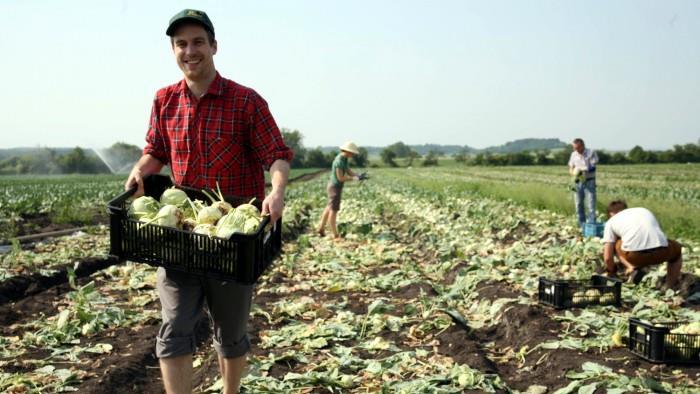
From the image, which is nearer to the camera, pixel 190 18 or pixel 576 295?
pixel 190 18

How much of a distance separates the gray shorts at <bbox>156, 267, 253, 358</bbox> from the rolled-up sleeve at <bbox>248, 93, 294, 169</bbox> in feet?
2.55

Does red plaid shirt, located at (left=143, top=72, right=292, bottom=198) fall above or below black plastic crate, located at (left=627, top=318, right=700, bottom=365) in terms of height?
above

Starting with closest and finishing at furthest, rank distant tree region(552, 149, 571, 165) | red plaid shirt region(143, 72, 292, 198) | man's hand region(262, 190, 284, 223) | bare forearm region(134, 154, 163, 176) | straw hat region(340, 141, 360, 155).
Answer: man's hand region(262, 190, 284, 223), red plaid shirt region(143, 72, 292, 198), bare forearm region(134, 154, 163, 176), straw hat region(340, 141, 360, 155), distant tree region(552, 149, 571, 165)

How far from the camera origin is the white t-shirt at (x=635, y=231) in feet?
23.4

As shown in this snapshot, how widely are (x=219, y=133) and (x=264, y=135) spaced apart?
0.85 feet

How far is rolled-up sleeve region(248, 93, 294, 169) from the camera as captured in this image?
3.53 m

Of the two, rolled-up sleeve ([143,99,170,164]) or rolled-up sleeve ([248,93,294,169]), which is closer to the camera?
rolled-up sleeve ([248,93,294,169])

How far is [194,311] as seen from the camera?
343cm

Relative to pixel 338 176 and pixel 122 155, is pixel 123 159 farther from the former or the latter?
pixel 338 176

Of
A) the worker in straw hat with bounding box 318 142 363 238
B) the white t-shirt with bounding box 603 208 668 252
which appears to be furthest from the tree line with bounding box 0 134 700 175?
the white t-shirt with bounding box 603 208 668 252

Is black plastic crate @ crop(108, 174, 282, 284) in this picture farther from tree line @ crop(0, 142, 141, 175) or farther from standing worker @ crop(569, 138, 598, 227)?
tree line @ crop(0, 142, 141, 175)

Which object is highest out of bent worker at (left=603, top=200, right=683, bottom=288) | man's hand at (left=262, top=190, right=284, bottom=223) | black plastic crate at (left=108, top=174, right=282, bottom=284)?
man's hand at (left=262, top=190, right=284, bottom=223)

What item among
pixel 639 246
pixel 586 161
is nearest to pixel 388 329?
pixel 639 246

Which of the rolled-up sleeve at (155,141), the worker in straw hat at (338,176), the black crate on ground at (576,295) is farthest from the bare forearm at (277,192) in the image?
the worker in straw hat at (338,176)
